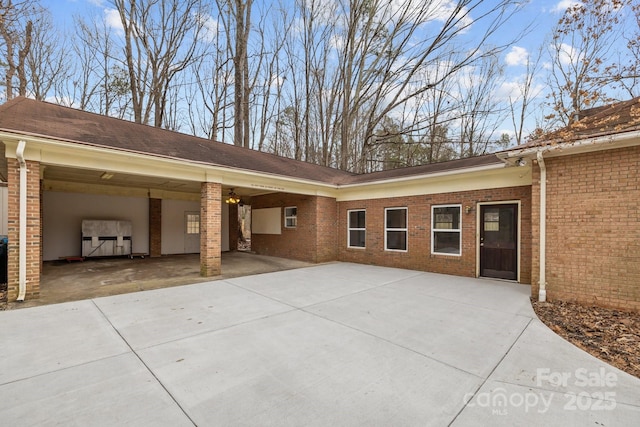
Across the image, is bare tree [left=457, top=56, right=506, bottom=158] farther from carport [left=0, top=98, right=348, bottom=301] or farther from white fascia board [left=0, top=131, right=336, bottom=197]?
white fascia board [left=0, top=131, right=336, bottom=197]

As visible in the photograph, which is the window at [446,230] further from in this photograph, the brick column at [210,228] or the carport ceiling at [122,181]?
the carport ceiling at [122,181]

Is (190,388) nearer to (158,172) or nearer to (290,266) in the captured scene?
(158,172)

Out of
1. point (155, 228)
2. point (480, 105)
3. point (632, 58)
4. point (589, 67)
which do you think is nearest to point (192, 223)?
point (155, 228)

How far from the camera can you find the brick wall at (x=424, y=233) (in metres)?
6.98

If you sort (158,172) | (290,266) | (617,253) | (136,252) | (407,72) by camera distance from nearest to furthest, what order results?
1. (617,253)
2. (158,172)
3. (290,266)
4. (136,252)
5. (407,72)

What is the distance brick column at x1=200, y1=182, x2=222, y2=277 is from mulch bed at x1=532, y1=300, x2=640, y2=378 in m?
7.31

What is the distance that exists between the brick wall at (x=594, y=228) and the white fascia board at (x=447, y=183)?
139 cm

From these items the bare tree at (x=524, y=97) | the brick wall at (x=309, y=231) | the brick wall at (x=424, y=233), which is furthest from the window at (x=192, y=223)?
the bare tree at (x=524, y=97)

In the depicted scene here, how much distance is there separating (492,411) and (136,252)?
43.8 ft

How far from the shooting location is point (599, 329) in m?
4.16

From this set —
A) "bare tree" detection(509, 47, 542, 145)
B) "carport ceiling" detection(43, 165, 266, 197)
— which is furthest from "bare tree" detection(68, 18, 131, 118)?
"bare tree" detection(509, 47, 542, 145)

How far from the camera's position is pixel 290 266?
9727mm

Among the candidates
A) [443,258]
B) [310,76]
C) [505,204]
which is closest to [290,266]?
[443,258]

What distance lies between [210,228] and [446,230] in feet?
22.1
